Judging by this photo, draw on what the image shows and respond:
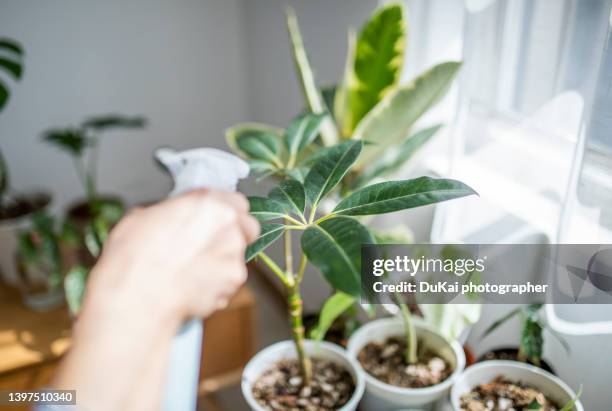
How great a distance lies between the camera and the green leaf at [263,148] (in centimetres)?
77

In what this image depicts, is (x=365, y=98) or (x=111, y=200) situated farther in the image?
(x=111, y=200)

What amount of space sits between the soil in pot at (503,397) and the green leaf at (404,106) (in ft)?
1.45

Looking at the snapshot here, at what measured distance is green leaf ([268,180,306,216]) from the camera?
55cm

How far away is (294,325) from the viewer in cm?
72

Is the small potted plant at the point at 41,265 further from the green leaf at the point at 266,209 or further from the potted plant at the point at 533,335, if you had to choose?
the potted plant at the point at 533,335

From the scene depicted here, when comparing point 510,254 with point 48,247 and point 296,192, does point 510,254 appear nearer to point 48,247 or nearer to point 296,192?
point 296,192

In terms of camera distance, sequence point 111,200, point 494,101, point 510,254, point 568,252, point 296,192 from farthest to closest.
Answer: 1. point 111,200
2. point 494,101
3. point 510,254
4. point 568,252
5. point 296,192

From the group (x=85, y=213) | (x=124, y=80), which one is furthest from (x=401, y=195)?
(x=124, y=80)

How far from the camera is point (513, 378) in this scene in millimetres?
736

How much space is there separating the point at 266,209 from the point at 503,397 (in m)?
0.47

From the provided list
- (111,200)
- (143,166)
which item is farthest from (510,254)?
(143,166)

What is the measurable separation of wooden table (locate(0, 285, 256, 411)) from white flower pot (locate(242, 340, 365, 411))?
0.59 metres

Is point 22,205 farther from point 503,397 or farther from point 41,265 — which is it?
point 503,397

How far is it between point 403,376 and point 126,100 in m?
1.64
